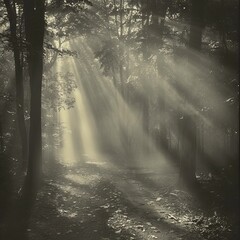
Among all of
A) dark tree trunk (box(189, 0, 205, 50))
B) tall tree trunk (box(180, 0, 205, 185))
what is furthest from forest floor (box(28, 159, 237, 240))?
dark tree trunk (box(189, 0, 205, 50))

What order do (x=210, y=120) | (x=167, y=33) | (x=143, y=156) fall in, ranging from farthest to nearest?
(x=143, y=156)
(x=167, y=33)
(x=210, y=120)

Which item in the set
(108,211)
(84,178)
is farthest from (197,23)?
(84,178)

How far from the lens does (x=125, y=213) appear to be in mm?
12562

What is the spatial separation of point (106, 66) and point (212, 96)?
15.5 meters

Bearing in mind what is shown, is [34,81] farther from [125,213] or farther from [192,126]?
[192,126]

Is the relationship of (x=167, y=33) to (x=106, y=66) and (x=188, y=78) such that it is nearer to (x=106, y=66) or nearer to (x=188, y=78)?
(x=106, y=66)

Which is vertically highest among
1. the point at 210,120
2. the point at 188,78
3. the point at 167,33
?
the point at 167,33

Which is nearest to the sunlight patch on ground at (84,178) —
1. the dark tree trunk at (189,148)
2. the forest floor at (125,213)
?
the forest floor at (125,213)

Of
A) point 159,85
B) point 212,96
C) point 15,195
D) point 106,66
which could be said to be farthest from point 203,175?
point 106,66

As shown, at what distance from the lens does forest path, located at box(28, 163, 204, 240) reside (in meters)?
10.4

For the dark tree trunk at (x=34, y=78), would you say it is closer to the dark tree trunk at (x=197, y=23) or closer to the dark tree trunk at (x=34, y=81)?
the dark tree trunk at (x=34, y=81)

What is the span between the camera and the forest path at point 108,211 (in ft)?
34.0

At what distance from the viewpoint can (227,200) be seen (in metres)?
11.0

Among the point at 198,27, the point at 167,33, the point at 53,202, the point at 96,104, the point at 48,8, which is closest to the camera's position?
the point at 53,202
